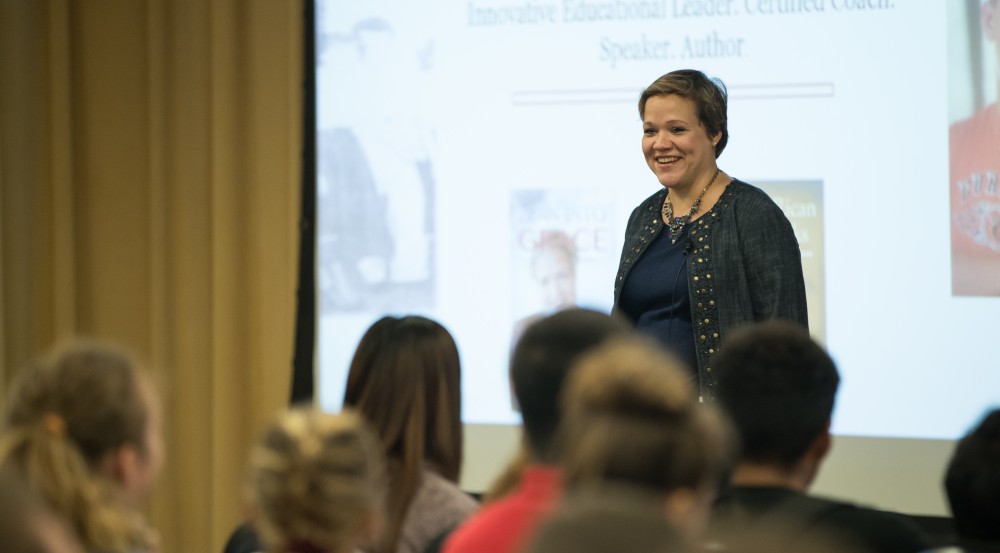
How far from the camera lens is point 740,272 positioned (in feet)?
8.41

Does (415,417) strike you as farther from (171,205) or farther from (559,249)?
(171,205)

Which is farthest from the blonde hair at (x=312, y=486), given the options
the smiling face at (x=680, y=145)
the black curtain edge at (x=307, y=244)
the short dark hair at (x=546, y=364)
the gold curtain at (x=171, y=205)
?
the gold curtain at (x=171, y=205)

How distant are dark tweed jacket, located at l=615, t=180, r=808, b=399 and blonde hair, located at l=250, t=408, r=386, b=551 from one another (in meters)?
1.36

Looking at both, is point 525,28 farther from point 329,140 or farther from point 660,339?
point 660,339

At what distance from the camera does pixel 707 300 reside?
259 centimetres

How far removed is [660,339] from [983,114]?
1.60 meters

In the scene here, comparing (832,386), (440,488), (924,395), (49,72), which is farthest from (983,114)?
(49,72)

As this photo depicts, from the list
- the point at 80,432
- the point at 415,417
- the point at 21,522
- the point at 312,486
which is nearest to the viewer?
the point at 21,522

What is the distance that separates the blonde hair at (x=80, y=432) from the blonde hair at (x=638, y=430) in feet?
2.01

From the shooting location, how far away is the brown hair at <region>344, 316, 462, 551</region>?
1965 mm

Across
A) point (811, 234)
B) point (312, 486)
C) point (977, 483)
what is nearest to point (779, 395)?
point (977, 483)

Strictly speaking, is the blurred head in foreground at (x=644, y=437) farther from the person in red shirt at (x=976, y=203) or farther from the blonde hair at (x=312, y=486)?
the person in red shirt at (x=976, y=203)

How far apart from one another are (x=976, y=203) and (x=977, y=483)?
7.52 feet

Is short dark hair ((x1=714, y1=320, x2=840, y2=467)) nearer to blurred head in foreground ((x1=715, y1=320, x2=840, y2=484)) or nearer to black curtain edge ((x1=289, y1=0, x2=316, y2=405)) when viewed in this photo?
blurred head in foreground ((x1=715, y1=320, x2=840, y2=484))
